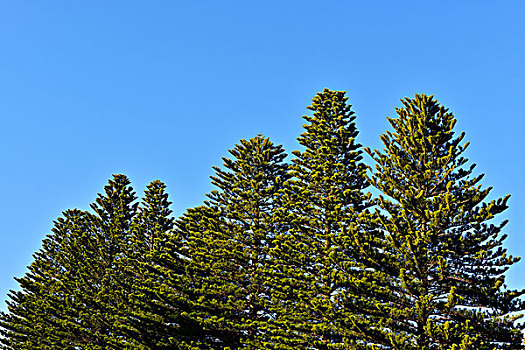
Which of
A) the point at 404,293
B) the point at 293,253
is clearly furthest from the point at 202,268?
the point at 404,293

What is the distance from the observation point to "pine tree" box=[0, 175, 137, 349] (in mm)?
25875

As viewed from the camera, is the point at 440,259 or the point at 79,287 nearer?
the point at 440,259

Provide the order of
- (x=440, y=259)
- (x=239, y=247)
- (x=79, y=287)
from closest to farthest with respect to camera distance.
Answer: (x=440, y=259) → (x=239, y=247) → (x=79, y=287)

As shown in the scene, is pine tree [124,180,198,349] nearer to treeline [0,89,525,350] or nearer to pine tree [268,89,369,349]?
treeline [0,89,525,350]

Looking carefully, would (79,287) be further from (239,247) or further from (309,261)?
(309,261)

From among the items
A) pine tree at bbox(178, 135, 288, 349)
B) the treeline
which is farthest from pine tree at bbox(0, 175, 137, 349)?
pine tree at bbox(178, 135, 288, 349)

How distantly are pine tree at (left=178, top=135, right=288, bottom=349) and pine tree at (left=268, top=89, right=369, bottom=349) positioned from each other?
55.0 inches

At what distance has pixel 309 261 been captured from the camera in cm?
1833

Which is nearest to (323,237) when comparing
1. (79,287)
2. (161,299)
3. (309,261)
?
(309,261)

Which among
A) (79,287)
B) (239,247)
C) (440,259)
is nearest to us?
(440,259)

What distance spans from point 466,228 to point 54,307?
70.5 ft

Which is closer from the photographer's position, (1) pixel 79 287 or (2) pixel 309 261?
(2) pixel 309 261

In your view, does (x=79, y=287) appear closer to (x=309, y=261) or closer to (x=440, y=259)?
(x=309, y=261)

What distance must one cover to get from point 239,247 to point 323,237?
428cm
